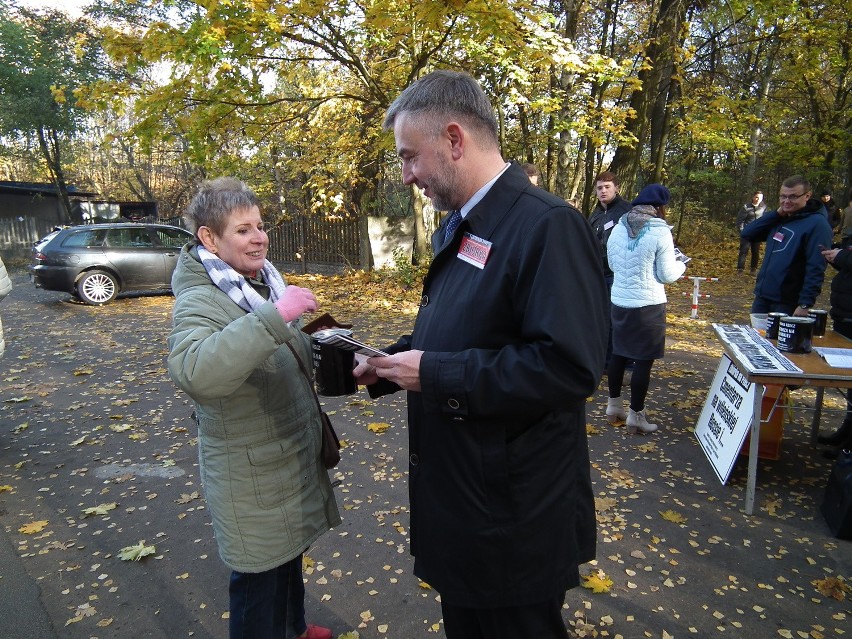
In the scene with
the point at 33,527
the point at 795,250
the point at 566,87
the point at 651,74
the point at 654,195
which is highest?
the point at 651,74

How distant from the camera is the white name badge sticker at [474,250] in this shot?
148cm

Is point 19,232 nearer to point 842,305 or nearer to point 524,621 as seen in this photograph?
point 842,305

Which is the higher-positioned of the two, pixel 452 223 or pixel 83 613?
pixel 452 223

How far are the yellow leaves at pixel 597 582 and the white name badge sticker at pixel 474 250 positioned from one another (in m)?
2.24

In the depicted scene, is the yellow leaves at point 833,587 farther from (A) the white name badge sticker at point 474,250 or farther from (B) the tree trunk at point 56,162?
(B) the tree trunk at point 56,162

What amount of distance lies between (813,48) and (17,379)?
61.4ft

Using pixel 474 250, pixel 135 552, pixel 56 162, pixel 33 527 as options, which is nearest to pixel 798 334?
pixel 474 250

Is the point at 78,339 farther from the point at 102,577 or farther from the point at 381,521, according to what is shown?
the point at 381,521

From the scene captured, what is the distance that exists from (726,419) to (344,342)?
11.3ft

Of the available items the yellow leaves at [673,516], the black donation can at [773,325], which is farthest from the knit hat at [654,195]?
the yellow leaves at [673,516]

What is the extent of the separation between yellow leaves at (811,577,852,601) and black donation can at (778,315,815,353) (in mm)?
1468

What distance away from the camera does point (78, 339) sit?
29.1ft

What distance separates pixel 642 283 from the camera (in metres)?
4.67

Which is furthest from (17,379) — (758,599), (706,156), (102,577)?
(706,156)
